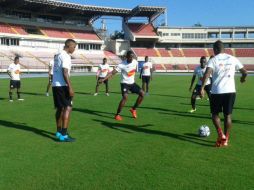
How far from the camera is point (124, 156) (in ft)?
21.5

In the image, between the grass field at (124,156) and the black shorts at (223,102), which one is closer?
the grass field at (124,156)

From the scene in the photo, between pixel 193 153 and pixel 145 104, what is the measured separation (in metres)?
8.31

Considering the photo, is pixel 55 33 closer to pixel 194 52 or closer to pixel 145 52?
pixel 145 52

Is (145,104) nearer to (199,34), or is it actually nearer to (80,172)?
(80,172)

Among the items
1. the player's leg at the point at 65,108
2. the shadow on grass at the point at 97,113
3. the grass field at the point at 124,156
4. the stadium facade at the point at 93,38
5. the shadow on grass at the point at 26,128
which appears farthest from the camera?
the stadium facade at the point at 93,38

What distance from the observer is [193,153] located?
6.73 m

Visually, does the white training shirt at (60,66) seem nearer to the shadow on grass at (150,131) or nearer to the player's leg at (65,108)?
the player's leg at (65,108)

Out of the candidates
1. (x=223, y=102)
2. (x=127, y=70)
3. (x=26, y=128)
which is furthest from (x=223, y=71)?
(x=26, y=128)

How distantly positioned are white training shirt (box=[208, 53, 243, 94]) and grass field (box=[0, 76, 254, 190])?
114 cm

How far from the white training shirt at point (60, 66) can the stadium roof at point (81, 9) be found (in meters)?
56.2

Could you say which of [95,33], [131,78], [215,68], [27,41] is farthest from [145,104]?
[95,33]

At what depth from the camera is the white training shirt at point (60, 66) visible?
773 cm

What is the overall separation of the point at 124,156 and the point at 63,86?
2.29m

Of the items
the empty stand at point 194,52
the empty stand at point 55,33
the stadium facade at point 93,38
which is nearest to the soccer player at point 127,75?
the stadium facade at point 93,38
